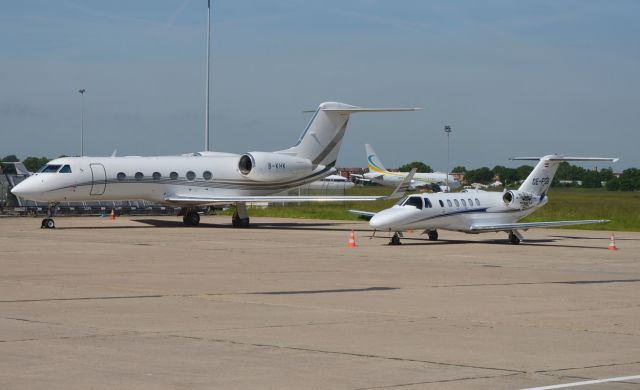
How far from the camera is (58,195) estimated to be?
3884 cm

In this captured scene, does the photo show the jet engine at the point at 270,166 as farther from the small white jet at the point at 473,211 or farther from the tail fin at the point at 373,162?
the tail fin at the point at 373,162

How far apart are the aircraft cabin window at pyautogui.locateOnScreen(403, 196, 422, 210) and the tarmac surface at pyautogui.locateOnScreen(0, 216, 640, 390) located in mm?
2864

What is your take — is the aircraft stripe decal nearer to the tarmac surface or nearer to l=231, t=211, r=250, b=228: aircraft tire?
l=231, t=211, r=250, b=228: aircraft tire

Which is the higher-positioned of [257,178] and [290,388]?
[257,178]

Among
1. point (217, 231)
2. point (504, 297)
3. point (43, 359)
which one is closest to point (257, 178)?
point (217, 231)

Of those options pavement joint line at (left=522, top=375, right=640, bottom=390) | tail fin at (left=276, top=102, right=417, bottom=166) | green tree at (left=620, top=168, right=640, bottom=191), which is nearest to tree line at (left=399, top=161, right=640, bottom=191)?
green tree at (left=620, top=168, right=640, bottom=191)

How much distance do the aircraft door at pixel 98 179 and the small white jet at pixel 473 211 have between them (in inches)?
510

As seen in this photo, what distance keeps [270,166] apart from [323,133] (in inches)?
130

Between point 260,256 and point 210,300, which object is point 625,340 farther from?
point 260,256

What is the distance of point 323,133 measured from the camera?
148ft

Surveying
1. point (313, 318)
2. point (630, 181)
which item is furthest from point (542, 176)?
point (630, 181)

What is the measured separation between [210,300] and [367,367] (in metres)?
6.21

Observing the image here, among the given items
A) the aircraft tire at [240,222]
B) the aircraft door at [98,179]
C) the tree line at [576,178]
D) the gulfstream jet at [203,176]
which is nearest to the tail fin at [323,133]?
the gulfstream jet at [203,176]

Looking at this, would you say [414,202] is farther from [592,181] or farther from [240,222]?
[592,181]
